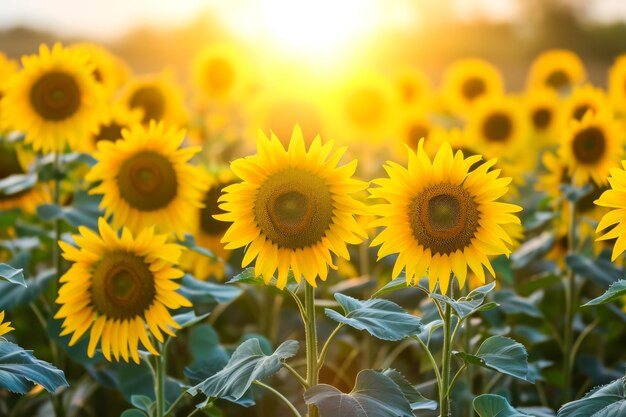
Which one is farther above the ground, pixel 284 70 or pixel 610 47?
pixel 610 47

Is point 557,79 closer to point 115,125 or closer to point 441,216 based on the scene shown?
point 115,125

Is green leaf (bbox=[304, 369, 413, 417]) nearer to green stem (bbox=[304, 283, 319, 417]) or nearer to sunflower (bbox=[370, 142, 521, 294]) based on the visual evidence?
green stem (bbox=[304, 283, 319, 417])

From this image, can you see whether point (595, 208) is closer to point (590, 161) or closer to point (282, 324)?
point (590, 161)

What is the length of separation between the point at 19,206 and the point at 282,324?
1.19 m

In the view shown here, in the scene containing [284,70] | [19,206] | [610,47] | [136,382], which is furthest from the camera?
[610,47]

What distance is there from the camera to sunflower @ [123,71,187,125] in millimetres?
4590

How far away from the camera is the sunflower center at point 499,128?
513 centimetres

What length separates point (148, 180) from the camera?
289cm

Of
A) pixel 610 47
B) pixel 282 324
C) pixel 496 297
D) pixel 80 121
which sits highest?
pixel 610 47

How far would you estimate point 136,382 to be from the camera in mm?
2758

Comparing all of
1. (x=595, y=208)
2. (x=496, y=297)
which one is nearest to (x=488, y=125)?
(x=595, y=208)

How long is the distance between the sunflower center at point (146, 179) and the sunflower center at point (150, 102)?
67.1 inches

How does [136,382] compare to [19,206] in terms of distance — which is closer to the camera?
[136,382]

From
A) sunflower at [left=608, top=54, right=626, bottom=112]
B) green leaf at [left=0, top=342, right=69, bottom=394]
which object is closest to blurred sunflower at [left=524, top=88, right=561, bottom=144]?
sunflower at [left=608, top=54, right=626, bottom=112]
